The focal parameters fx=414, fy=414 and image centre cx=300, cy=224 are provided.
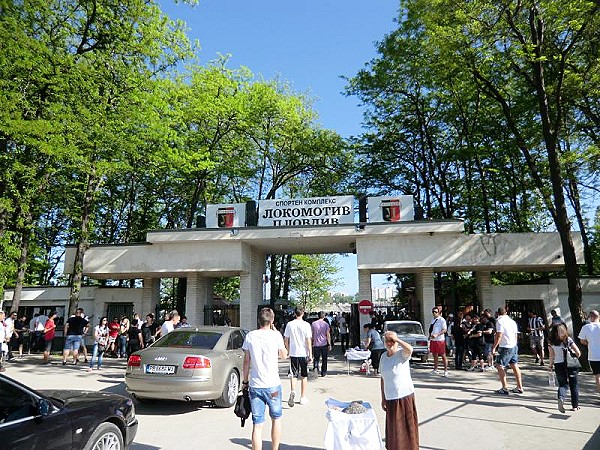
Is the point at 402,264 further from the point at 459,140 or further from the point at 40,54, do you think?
the point at 40,54

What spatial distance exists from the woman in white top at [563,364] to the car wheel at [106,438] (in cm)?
743

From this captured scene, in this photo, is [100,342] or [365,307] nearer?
[100,342]

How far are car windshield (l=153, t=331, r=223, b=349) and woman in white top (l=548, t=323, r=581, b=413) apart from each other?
21.4ft

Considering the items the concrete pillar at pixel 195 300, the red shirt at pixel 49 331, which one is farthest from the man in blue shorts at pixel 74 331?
the concrete pillar at pixel 195 300

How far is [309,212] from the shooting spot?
17.9 m

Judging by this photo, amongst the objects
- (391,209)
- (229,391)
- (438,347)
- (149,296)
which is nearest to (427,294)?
(391,209)

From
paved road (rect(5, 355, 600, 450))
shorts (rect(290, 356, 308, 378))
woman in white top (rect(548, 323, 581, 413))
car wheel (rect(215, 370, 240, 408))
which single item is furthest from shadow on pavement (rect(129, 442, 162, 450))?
woman in white top (rect(548, 323, 581, 413))

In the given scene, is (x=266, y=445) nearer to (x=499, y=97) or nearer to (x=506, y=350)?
(x=506, y=350)

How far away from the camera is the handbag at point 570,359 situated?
25.1 ft

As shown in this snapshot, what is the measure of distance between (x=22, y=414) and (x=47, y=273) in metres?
37.7

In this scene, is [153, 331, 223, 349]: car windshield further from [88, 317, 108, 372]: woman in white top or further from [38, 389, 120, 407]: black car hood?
[88, 317, 108, 372]: woman in white top

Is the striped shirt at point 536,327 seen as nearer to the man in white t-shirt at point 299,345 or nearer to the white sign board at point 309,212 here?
the white sign board at point 309,212

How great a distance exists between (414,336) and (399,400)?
33.0 ft

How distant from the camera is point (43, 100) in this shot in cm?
1412
